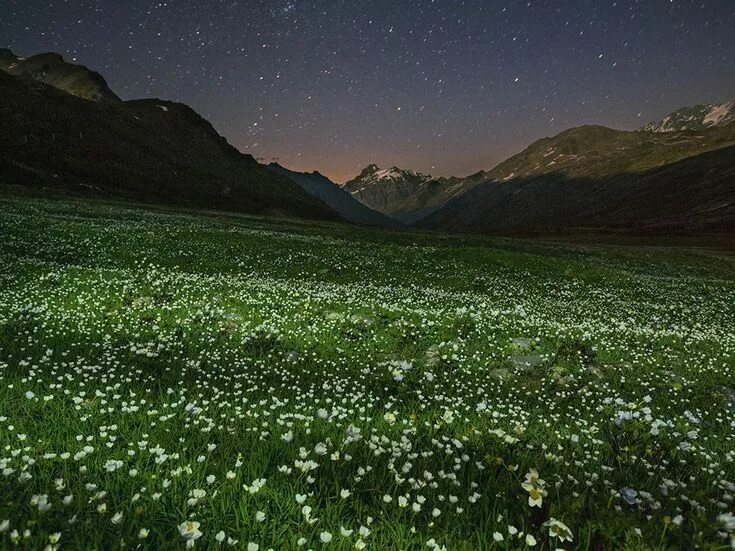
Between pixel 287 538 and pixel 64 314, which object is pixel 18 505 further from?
pixel 64 314

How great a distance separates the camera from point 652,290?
2820cm

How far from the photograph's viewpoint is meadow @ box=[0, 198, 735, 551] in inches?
160

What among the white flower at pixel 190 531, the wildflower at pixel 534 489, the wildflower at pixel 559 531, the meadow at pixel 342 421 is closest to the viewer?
the white flower at pixel 190 531

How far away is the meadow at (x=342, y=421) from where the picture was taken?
4062 mm

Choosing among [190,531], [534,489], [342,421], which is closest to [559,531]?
[534,489]

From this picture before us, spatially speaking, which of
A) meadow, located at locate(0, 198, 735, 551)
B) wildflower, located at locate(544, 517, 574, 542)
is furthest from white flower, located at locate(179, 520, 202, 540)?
wildflower, located at locate(544, 517, 574, 542)

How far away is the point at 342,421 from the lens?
6953mm

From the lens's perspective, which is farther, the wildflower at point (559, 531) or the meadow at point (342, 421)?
the meadow at point (342, 421)

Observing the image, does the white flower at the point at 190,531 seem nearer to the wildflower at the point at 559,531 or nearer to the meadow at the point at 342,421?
the meadow at the point at 342,421

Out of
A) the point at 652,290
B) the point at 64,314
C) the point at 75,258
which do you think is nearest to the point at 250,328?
the point at 64,314

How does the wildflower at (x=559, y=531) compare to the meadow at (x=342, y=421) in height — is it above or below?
above

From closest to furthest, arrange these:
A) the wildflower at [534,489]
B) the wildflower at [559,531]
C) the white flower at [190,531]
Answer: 1. the white flower at [190,531]
2. the wildflower at [559,531]
3. the wildflower at [534,489]

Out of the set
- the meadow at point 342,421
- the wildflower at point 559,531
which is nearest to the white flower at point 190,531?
the meadow at point 342,421

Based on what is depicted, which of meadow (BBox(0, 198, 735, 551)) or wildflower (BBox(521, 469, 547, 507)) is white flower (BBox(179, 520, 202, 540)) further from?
wildflower (BBox(521, 469, 547, 507))
